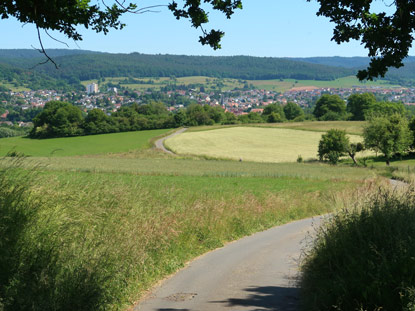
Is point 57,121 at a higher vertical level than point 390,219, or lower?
lower

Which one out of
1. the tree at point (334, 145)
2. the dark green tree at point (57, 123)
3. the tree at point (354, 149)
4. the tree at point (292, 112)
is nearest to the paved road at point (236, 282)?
the tree at point (334, 145)

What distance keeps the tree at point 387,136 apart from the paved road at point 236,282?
6267 cm

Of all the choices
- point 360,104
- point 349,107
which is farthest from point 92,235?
point 349,107

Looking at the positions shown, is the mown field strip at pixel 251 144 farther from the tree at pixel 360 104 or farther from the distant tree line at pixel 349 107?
the tree at pixel 360 104

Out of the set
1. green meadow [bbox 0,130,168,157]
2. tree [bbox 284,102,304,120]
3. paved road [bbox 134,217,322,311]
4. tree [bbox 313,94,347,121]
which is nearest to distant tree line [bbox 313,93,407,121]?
tree [bbox 313,94,347,121]

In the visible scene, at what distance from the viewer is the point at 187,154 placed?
266ft

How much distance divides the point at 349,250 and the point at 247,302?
6.75 feet

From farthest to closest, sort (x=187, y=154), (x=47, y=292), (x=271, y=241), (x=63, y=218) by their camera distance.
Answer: (x=187, y=154), (x=271, y=241), (x=63, y=218), (x=47, y=292)

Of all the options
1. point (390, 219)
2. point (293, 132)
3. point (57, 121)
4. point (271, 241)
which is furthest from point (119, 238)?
point (57, 121)

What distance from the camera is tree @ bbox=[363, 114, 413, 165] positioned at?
74.8m

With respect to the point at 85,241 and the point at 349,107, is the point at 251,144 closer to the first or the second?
the point at 349,107

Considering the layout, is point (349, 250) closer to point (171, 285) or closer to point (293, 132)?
point (171, 285)

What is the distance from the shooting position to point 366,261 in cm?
859

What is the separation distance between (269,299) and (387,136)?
2717 inches
